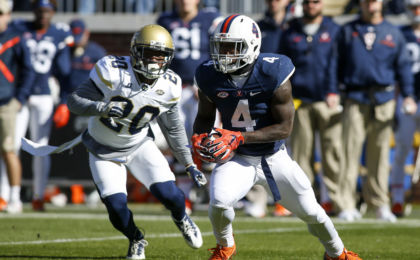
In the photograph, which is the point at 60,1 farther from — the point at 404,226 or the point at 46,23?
the point at 404,226

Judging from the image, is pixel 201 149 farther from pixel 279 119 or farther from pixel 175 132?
pixel 175 132

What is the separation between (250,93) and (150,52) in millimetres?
804

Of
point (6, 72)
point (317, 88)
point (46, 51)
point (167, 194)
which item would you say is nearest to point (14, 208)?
point (6, 72)

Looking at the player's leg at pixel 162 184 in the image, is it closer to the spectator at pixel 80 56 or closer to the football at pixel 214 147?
the football at pixel 214 147

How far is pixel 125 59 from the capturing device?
5.46 meters

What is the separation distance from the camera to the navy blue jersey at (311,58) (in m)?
8.30

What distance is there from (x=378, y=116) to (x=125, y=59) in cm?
347

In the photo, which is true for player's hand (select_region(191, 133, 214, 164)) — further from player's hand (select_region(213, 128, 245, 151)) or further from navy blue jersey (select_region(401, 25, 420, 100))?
navy blue jersey (select_region(401, 25, 420, 100))

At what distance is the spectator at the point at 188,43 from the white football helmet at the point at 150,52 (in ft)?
10.3

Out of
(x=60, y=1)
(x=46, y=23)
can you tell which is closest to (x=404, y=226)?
(x=46, y=23)

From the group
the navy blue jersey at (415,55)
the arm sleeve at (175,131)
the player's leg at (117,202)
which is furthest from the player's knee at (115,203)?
the navy blue jersey at (415,55)

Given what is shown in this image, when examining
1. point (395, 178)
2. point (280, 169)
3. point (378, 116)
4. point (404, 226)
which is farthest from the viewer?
point (395, 178)

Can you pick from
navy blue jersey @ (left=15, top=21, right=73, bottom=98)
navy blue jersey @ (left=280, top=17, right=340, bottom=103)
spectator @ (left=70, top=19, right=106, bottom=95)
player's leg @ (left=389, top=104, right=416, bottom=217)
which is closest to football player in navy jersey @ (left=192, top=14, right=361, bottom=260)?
navy blue jersey @ (left=280, top=17, right=340, bottom=103)

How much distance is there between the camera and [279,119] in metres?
4.77
